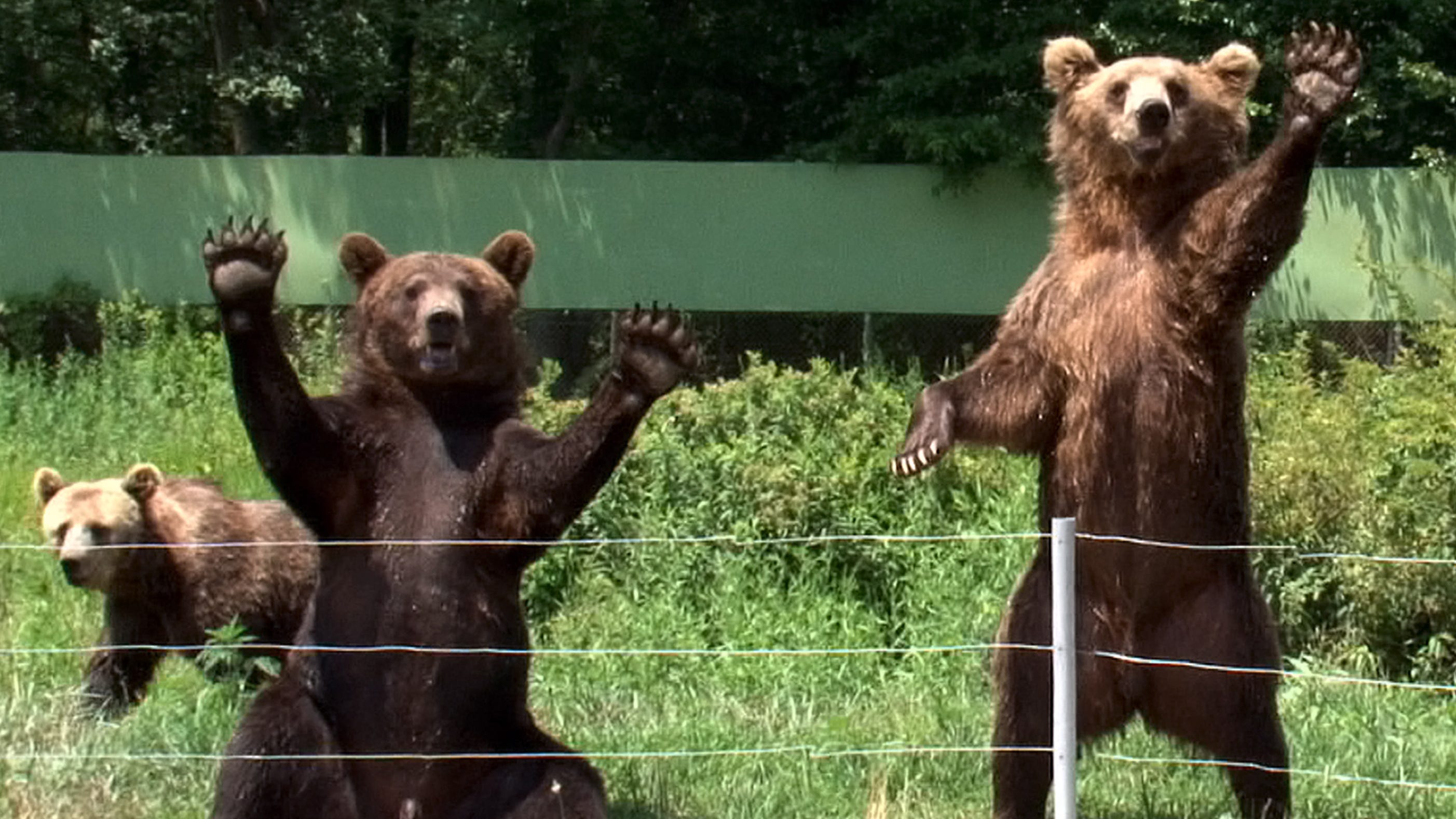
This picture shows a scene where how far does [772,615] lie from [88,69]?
16.7 meters

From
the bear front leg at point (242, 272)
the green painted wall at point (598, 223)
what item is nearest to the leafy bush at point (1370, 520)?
the bear front leg at point (242, 272)

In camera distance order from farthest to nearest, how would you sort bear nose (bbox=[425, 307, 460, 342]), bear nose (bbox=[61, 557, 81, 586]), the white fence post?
bear nose (bbox=[61, 557, 81, 586])
bear nose (bbox=[425, 307, 460, 342])
the white fence post

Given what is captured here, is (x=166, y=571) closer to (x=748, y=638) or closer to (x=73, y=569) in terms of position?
(x=73, y=569)

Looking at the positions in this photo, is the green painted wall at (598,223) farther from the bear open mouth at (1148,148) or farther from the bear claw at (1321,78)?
the bear claw at (1321,78)

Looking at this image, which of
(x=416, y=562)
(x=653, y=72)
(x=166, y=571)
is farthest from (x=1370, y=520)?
(x=653, y=72)

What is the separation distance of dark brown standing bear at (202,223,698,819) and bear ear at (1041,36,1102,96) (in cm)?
193

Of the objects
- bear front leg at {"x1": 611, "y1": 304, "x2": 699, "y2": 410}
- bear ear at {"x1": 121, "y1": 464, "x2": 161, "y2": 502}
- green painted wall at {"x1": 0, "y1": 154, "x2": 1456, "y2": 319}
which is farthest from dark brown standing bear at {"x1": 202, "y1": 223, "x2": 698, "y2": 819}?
green painted wall at {"x1": 0, "y1": 154, "x2": 1456, "y2": 319}

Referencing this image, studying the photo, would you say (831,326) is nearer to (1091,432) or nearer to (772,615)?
(772,615)

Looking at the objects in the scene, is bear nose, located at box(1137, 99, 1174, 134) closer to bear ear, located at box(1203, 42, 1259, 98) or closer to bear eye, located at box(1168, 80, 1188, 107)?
bear eye, located at box(1168, 80, 1188, 107)

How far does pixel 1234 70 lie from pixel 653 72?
15.5 meters

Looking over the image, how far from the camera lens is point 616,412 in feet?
19.6

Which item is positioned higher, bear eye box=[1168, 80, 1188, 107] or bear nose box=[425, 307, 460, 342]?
bear eye box=[1168, 80, 1188, 107]

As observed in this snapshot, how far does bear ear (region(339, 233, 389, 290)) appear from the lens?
22.2 ft

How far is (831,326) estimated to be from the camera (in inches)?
741
